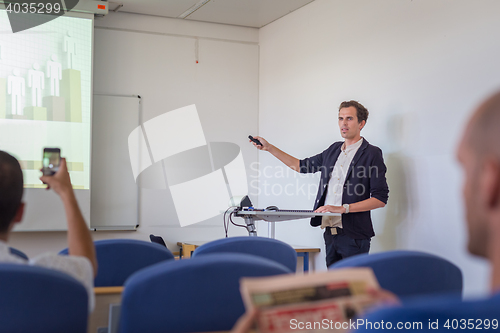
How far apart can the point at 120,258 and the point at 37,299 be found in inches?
41.4

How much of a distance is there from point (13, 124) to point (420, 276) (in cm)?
431

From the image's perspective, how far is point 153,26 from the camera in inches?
231

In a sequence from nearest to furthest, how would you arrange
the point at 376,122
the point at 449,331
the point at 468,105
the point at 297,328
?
1. the point at 449,331
2. the point at 297,328
3. the point at 468,105
4. the point at 376,122

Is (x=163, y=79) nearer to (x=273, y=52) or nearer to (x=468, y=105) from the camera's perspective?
(x=273, y=52)

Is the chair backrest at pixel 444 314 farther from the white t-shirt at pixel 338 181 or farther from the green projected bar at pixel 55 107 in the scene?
the green projected bar at pixel 55 107

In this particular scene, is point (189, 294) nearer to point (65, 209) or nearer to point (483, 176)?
point (65, 209)

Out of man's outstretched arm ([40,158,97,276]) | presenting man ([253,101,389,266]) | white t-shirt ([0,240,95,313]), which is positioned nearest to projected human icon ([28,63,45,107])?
presenting man ([253,101,389,266])

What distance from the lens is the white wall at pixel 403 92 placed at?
3.45 meters

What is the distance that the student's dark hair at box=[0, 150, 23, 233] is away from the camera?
4.98 ft

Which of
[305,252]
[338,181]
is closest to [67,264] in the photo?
[338,181]

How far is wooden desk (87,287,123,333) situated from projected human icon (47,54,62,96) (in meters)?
3.61

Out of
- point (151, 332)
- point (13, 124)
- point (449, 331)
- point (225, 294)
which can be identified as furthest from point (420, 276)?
point (13, 124)

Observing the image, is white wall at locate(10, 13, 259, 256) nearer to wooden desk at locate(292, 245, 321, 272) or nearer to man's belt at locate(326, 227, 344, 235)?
wooden desk at locate(292, 245, 321, 272)

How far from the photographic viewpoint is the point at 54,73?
16.4ft
